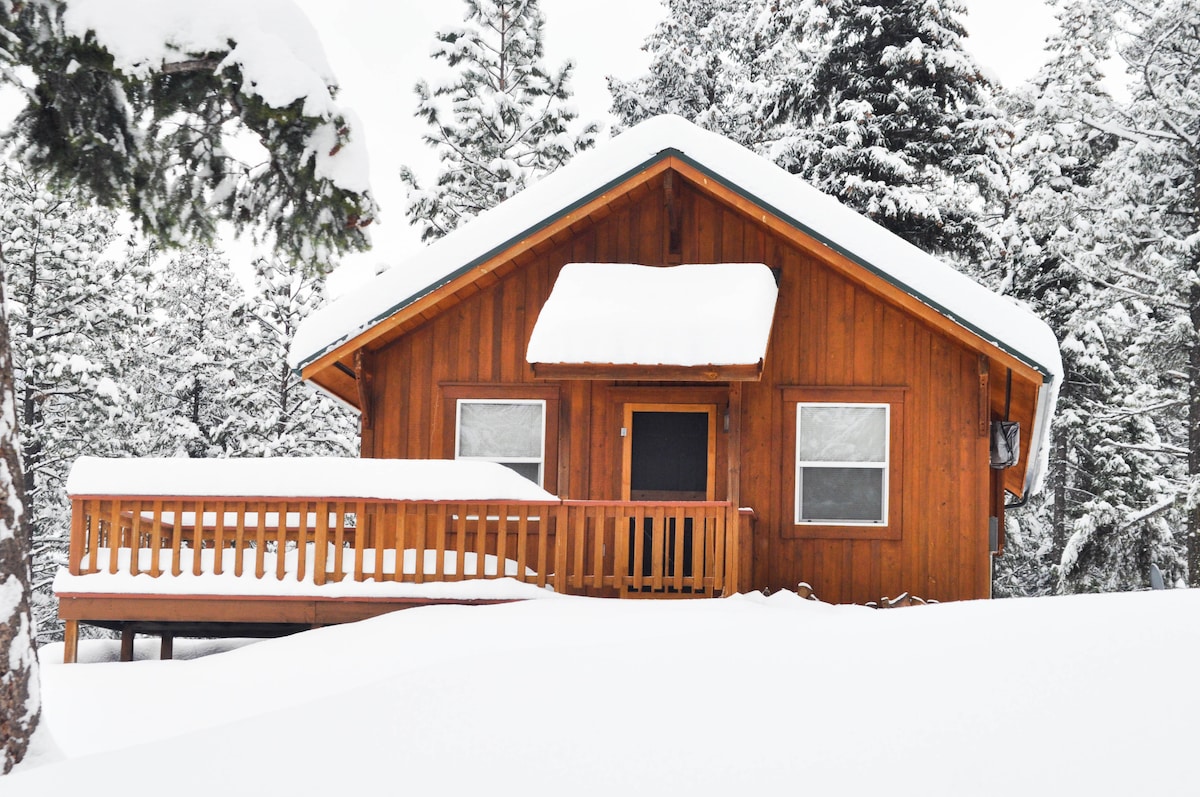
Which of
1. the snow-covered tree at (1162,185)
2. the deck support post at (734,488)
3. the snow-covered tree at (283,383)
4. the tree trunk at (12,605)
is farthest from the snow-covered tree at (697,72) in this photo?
the tree trunk at (12,605)

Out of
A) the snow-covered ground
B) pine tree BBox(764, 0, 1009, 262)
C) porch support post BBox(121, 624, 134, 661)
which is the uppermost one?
pine tree BBox(764, 0, 1009, 262)

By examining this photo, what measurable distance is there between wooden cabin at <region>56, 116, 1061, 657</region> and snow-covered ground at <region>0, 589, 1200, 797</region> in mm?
4041

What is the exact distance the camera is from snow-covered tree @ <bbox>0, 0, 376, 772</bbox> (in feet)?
22.1

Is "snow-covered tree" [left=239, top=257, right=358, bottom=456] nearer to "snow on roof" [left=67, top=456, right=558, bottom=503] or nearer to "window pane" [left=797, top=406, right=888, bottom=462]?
"window pane" [left=797, top=406, right=888, bottom=462]

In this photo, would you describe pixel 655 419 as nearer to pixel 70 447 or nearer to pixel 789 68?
pixel 789 68

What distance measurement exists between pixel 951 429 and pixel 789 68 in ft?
46.5

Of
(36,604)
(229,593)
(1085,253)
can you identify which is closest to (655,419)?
(229,593)

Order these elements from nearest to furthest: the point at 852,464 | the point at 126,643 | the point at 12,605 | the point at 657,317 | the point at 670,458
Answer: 1. the point at 12,605
2. the point at 126,643
3. the point at 657,317
4. the point at 852,464
5. the point at 670,458

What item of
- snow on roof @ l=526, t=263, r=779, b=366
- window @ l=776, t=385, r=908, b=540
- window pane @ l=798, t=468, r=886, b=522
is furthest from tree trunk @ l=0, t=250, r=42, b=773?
window pane @ l=798, t=468, r=886, b=522

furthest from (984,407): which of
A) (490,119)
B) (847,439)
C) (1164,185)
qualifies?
(490,119)

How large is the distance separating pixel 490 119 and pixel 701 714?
26.3m

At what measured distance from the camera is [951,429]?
13602 millimetres

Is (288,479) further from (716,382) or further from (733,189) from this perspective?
(733,189)

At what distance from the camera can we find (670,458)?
14.0 m
